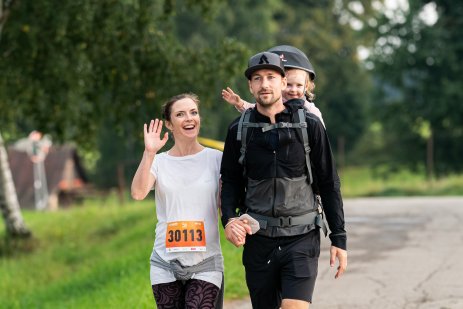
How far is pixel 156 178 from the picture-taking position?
17.3 ft

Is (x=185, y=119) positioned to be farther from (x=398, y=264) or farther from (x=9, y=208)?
(x=9, y=208)

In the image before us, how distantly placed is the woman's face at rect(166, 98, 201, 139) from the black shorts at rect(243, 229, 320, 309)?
2.23 ft

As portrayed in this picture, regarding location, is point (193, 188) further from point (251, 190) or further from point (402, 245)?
point (402, 245)

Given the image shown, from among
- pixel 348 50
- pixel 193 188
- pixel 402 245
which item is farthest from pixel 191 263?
pixel 348 50

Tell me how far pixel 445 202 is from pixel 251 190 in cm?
1324

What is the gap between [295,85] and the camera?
5.34 meters

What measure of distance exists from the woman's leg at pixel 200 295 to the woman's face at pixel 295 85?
3.77 ft

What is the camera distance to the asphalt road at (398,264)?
26.5 ft

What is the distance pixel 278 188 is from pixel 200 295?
0.72 meters

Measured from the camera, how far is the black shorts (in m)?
5.05

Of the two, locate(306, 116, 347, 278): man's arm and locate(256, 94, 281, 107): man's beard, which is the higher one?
locate(256, 94, 281, 107): man's beard

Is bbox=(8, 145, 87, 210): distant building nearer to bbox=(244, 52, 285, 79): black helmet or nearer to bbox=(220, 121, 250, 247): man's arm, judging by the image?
bbox=(220, 121, 250, 247): man's arm

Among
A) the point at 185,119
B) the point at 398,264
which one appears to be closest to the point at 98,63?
the point at 398,264

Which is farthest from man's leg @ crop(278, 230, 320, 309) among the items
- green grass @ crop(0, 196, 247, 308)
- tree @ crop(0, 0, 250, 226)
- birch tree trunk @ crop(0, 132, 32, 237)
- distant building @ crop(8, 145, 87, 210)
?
distant building @ crop(8, 145, 87, 210)
